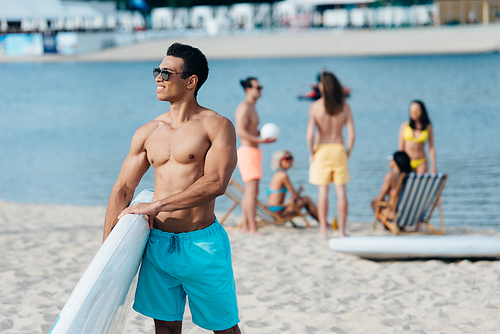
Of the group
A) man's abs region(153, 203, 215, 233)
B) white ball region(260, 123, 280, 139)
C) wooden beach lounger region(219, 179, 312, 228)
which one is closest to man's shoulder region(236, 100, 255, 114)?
white ball region(260, 123, 280, 139)

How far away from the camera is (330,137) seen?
5.75m

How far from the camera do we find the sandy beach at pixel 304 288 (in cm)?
370

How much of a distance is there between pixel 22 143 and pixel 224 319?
13678 mm

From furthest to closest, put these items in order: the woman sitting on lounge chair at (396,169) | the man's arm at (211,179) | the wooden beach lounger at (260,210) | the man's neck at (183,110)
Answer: the wooden beach lounger at (260,210) → the woman sitting on lounge chair at (396,169) → the man's neck at (183,110) → the man's arm at (211,179)

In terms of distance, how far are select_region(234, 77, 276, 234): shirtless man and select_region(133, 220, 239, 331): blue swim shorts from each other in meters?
3.19

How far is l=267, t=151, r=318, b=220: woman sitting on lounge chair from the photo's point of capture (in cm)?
648

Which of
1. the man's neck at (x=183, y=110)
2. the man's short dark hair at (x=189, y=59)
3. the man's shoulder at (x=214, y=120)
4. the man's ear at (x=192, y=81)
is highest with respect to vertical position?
the man's short dark hair at (x=189, y=59)

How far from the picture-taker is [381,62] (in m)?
36.1

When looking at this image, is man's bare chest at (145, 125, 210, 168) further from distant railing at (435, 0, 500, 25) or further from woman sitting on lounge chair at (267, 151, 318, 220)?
distant railing at (435, 0, 500, 25)

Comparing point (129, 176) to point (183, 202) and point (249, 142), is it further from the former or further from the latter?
point (249, 142)

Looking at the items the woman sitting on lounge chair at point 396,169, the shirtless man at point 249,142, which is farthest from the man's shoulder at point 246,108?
the woman sitting on lounge chair at point 396,169

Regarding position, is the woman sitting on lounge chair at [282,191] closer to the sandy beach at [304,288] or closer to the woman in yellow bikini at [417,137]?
the sandy beach at [304,288]

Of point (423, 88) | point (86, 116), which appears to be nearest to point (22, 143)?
point (86, 116)

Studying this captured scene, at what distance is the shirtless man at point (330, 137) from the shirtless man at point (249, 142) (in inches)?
19.2
